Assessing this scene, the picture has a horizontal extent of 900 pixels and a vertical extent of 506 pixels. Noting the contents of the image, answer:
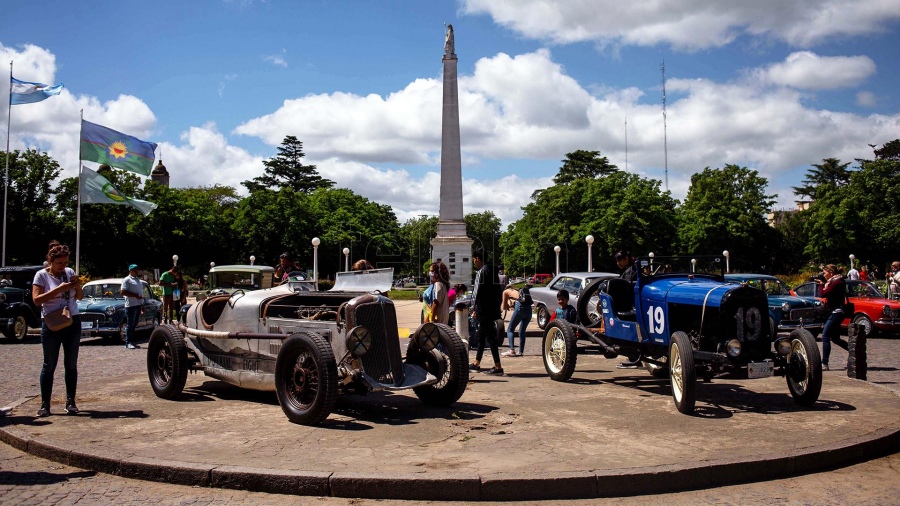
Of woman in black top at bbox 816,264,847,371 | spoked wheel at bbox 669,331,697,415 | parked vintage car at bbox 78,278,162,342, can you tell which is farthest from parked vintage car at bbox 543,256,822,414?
parked vintage car at bbox 78,278,162,342

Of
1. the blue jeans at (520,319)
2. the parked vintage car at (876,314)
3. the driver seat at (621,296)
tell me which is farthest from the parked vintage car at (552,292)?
the driver seat at (621,296)

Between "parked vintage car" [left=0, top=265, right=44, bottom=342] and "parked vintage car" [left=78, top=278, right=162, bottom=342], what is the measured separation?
4.19 feet

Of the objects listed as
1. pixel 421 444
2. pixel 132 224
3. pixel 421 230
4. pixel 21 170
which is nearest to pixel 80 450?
pixel 421 444

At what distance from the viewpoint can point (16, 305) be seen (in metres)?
17.9

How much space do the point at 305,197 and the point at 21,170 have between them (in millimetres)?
30356

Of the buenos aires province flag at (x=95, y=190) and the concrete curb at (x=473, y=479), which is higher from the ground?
the buenos aires province flag at (x=95, y=190)

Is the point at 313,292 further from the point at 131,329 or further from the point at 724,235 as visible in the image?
the point at 724,235

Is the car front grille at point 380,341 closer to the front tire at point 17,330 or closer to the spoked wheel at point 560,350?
the spoked wheel at point 560,350

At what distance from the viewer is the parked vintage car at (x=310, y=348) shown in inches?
292

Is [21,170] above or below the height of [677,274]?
above

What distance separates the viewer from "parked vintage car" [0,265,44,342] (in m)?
17.6

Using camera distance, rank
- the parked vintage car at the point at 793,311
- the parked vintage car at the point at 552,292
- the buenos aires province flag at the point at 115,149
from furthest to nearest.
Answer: the buenos aires province flag at the point at 115,149
the parked vintage car at the point at 552,292
the parked vintage car at the point at 793,311

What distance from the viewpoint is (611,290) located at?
1025 centimetres

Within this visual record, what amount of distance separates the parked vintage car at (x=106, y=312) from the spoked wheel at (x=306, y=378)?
10.8m
